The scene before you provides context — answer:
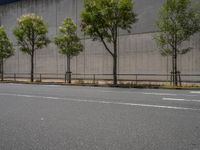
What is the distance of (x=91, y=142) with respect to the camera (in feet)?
19.5

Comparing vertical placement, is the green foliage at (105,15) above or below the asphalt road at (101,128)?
above

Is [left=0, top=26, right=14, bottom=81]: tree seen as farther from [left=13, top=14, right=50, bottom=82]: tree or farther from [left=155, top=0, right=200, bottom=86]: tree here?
[left=155, top=0, right=200, bottom=86]: tree

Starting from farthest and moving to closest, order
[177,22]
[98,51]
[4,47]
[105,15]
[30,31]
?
[4,47]
[98,51]
[30,31]
[105,15]
[177,22]

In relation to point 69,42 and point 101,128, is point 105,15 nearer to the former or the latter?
point 69,42

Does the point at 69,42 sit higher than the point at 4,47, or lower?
lower

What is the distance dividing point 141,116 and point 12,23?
39.4m

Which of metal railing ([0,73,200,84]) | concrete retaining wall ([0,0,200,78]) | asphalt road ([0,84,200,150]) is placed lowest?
asphalt road ([0,84,200,150])

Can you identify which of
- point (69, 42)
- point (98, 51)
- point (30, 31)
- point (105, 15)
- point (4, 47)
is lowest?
point (98, 51)

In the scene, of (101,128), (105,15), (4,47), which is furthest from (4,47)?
(101,128)

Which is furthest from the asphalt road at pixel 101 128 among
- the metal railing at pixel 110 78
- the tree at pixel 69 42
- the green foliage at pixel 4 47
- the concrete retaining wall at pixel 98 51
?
the green foliage at pixel 4 47

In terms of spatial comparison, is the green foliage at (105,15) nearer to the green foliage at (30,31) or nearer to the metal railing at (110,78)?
the metal railing at (110,78)

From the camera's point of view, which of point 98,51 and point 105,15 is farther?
point 98,51

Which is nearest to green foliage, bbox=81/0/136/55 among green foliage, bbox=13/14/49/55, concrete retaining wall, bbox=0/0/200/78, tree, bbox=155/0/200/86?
tree, bbox=155/0/200/86

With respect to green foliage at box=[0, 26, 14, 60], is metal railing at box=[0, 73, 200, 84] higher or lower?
lower
